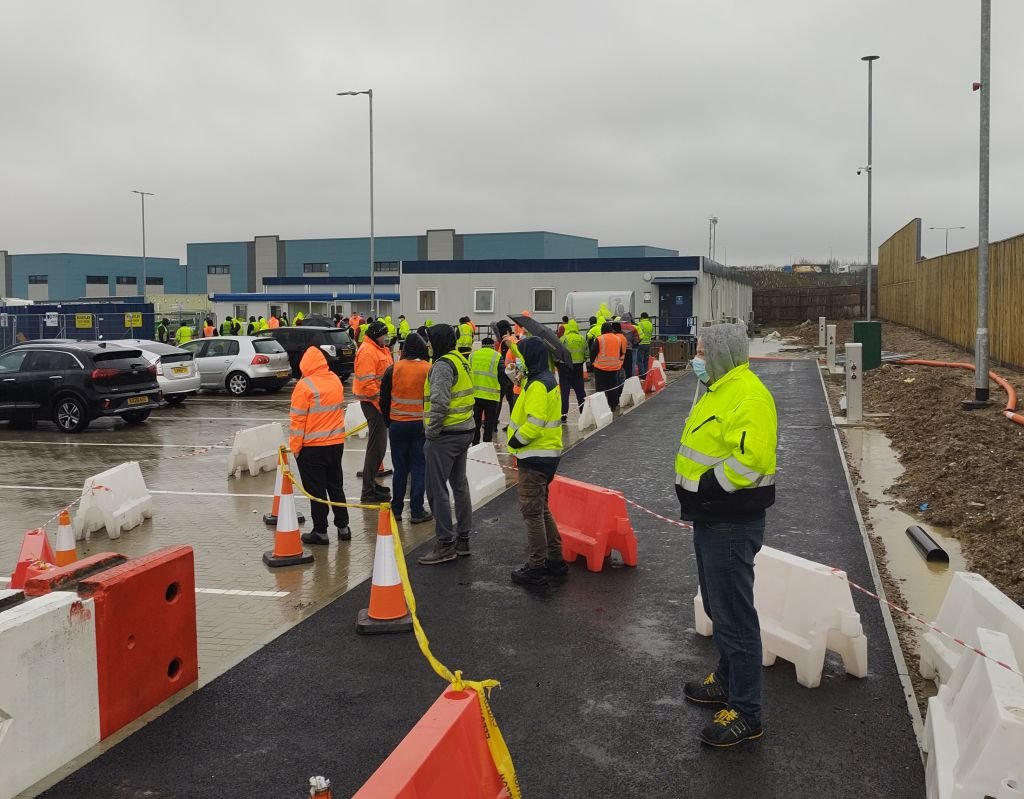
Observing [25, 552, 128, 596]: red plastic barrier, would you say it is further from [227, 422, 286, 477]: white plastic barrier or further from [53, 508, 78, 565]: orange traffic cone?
[227, 422, 286, 477]: white plastic barrier

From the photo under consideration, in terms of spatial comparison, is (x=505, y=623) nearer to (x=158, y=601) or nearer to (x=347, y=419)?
(x=158, y=601)

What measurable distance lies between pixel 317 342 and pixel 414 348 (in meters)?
17.9

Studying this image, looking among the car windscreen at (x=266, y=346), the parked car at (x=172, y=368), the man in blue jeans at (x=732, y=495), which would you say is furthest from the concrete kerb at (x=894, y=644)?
the car windscreen at (x=266, y=346)

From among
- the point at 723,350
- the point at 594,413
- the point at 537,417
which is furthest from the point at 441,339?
the point at 594,413

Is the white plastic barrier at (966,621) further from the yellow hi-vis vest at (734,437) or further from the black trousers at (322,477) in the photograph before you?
the black trousers at (322,477)

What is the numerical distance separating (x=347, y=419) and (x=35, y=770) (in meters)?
11.4

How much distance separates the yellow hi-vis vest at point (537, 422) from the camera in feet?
23.5

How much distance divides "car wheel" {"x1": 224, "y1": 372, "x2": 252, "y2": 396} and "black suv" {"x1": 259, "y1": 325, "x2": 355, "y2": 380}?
251 centimetres

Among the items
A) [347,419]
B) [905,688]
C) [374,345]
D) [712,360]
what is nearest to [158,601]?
[712,360]

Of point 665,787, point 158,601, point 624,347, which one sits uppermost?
point 624,347

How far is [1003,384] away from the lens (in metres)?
16.1

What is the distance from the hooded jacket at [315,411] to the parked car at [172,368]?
12865mm

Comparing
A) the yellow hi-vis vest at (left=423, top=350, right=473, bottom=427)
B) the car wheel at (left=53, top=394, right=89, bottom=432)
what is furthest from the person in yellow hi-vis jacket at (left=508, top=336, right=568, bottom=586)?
the car wheel at (left=53, top=394, right=89, bottom=432)

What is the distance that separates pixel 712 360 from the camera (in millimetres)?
4668
